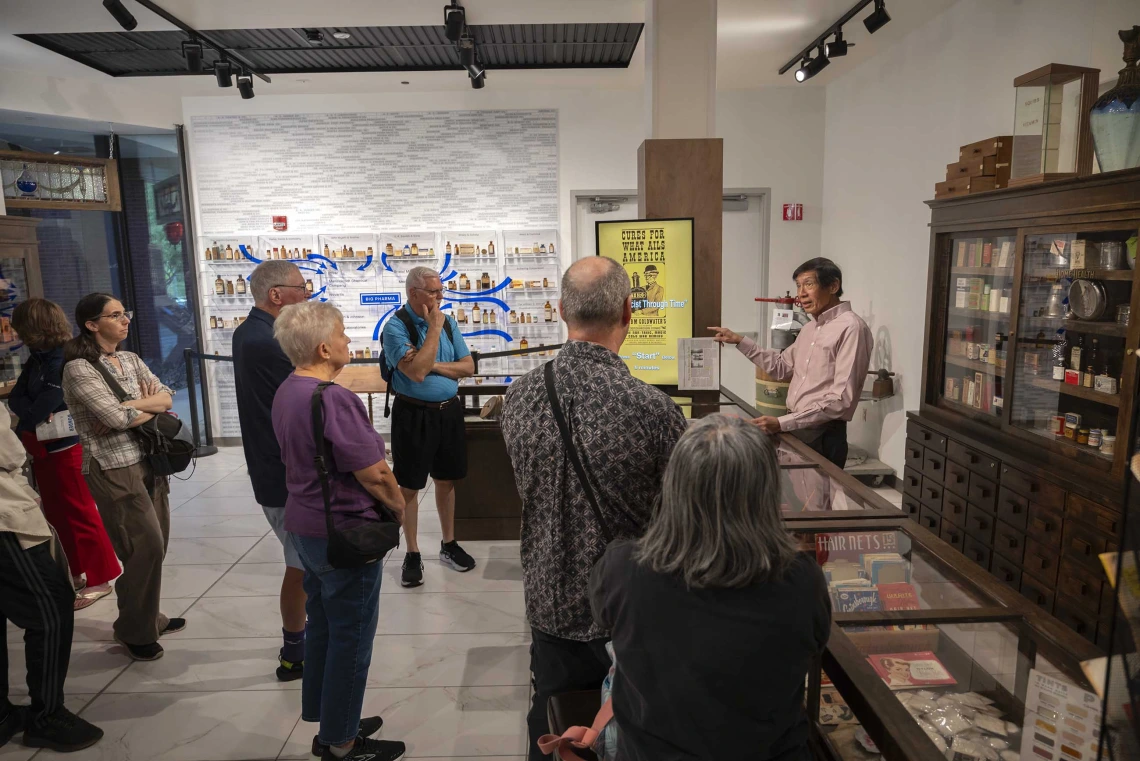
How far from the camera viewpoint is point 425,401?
12.6 ft

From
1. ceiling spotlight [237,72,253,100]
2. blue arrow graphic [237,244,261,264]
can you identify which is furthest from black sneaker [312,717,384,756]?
blue arrow graphic [237,244,261,264]

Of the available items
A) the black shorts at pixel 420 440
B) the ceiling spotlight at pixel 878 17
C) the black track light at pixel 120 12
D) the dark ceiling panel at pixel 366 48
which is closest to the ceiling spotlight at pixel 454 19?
the dark ceiling panel at pixel 366 48

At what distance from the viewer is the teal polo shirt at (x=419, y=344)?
3.69 m

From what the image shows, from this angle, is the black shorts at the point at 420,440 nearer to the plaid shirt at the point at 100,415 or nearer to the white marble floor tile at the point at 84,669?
the plaid shirt at the point at 100,415

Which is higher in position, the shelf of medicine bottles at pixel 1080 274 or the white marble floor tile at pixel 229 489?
the shelf of medicine bottles at pixel 1080 274

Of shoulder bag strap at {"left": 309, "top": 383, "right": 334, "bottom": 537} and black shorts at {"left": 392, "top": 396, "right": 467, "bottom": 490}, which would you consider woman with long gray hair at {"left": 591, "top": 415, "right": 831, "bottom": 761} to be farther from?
black shorts at {"left": 392, "top": 396, "right": 467, "bottom": 490}

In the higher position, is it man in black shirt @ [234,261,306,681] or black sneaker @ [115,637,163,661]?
man in black shirt @ [234,261,306,681]

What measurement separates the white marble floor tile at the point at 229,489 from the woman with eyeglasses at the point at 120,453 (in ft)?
8.69

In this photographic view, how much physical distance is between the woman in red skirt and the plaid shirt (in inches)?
16.5

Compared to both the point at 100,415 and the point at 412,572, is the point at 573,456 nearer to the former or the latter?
the point at 100,415

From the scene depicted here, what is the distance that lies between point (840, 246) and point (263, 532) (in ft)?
18.5

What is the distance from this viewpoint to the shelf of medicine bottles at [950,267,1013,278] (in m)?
3.74

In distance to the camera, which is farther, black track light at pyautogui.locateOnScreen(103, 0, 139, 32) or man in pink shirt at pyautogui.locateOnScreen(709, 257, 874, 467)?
black track light at pyautogui.locateOnScreen(103, 0, 139, 32)

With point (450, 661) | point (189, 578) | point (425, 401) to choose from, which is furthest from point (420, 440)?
point (189, 578)
